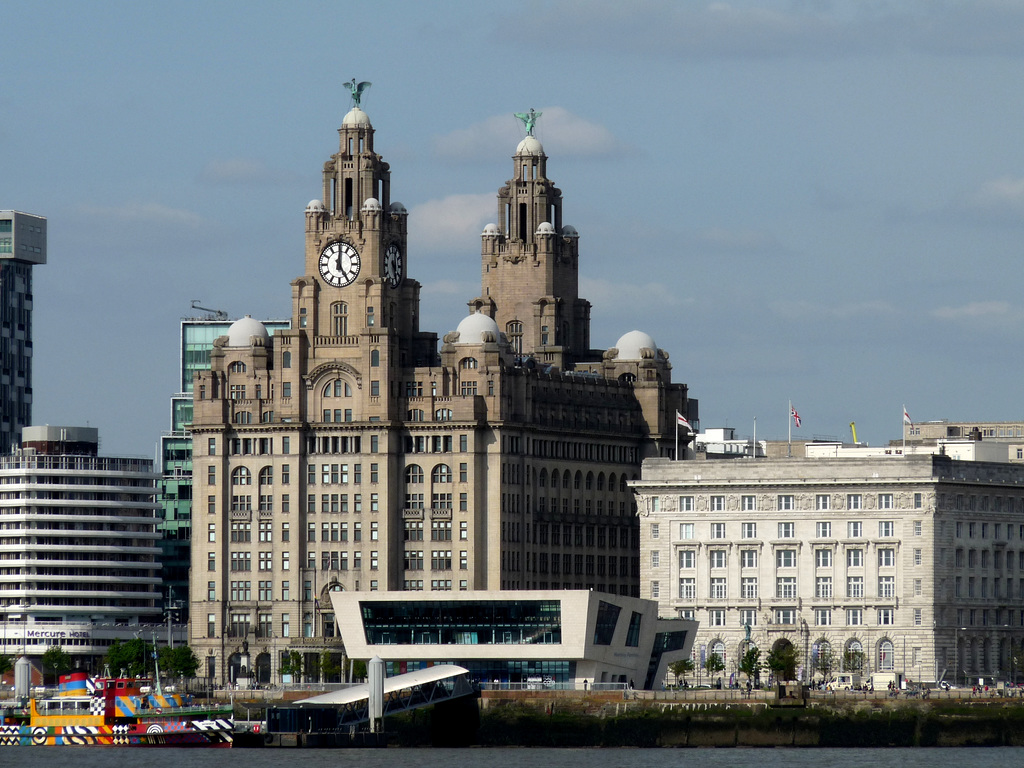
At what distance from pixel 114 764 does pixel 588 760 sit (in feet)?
102

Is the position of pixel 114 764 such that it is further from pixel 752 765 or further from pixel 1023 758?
pixel 1023 758

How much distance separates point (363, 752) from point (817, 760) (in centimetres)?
3178

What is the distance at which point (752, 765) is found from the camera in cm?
18562

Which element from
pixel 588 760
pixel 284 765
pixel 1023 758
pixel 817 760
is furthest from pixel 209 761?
pixel 1023 758

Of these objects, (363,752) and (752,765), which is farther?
(363,752)

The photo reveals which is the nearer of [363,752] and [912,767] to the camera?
[912,767]

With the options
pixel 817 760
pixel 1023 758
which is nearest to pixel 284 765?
pixel 817 760

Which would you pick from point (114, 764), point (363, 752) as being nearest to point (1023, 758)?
point (363, 752)

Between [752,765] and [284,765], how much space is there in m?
30.1

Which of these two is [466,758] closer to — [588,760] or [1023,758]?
[588,760]

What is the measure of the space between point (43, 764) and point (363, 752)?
74.1 ft

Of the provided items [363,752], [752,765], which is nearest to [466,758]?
[363,752]

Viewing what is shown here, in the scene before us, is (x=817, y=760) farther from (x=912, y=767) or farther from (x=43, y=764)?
(x=43, y=764)

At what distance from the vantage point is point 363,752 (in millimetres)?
199625
